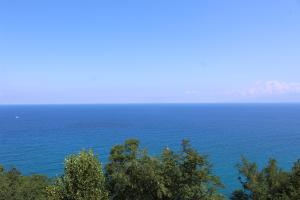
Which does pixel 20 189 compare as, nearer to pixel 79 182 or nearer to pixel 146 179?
pixel 79 182

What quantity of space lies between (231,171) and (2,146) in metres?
73.1

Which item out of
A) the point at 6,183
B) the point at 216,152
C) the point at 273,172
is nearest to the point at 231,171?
the point at 216,152

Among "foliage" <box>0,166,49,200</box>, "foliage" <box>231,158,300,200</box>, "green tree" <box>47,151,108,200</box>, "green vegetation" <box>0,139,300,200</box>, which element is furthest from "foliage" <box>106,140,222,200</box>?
"foliage" <box>0,166,49,200</box>

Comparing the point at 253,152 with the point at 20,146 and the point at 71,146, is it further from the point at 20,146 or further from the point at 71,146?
the point at 20,146

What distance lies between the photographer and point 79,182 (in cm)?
2609

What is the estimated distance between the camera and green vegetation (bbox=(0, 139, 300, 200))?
26359mm

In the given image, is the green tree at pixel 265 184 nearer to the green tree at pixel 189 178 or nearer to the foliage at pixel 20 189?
the green tree at pixel 189 178

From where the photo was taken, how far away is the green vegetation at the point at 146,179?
26.4 metres

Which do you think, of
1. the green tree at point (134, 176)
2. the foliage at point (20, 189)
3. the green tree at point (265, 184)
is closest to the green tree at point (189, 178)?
the green tree at point (134, 176)

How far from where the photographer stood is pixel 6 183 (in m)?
38.4

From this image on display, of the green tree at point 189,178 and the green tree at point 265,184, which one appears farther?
the green tree at point 265,184

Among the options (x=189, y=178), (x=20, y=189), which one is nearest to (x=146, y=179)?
(x=189, y=178)

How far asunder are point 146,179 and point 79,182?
20.8ft

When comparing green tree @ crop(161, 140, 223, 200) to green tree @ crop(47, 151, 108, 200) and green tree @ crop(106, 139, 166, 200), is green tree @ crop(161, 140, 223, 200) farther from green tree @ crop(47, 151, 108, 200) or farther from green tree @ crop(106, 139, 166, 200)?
green tree @ crop(47, 151, 108, 200)
